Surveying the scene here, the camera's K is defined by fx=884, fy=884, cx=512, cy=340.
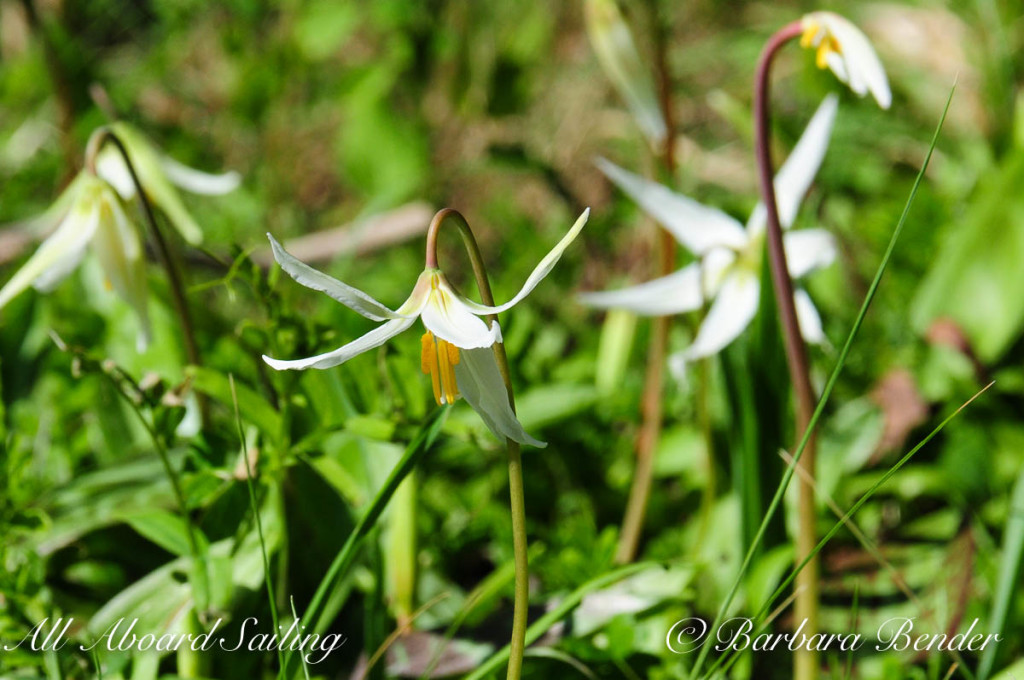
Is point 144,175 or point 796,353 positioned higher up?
point 144,175

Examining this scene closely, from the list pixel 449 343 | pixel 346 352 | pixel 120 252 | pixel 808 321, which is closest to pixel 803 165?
pixel 808 321

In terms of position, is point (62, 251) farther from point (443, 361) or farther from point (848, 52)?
point (848, 52)

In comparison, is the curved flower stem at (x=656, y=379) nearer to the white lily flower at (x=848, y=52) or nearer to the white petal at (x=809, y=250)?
the white petal at (x=809, y=250)

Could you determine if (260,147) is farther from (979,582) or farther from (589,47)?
(979,582)

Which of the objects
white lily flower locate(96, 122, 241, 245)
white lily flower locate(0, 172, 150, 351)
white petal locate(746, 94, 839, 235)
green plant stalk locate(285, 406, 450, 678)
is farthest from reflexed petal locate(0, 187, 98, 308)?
white petal locate(746, 94, 839, 235)

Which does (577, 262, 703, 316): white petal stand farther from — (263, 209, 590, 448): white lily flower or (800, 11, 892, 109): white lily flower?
(263, 209, 590, 448): white lily flower

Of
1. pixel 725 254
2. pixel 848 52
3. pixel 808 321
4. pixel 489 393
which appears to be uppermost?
pixel 848 52

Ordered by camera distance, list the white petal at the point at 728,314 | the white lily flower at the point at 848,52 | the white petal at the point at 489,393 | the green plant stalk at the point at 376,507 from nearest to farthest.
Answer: the white petal at the point at 489,393 → the green plant stalk at the point at 376,507 → the white lily flower at the point at 848,52 → the white petal at the point at 728,314

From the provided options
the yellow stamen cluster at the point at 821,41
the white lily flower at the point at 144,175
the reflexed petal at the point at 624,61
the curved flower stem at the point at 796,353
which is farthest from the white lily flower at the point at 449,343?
the reflexed petal at the point at 624,61

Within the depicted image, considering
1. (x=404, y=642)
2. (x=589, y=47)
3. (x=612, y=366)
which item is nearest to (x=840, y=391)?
(x=612, y=366)
